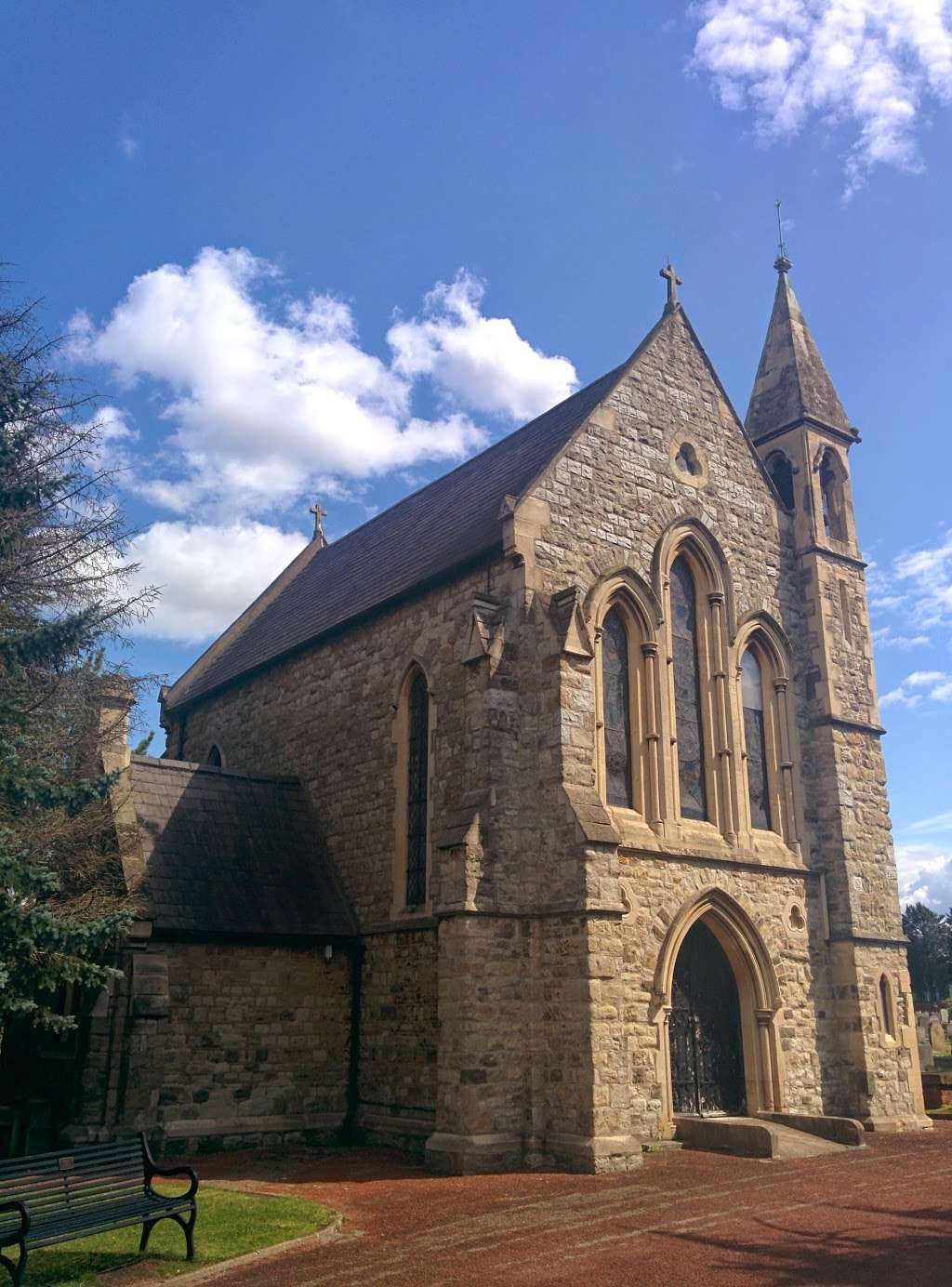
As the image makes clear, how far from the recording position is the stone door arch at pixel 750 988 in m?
17.2

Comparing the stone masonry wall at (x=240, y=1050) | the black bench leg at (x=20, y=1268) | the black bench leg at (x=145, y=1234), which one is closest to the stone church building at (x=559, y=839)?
the stone masonry wall at (x=240, y=1050)

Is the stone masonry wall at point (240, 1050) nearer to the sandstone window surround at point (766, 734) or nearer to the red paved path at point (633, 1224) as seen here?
the red paved path at point (633, 1224)

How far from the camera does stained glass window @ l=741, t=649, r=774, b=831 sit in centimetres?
1923

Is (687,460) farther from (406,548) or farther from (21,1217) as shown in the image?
(21,1217)

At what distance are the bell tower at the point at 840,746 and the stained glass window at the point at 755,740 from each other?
887mm

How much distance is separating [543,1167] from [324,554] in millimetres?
18823

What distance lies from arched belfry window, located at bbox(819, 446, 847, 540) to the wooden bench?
17060mm

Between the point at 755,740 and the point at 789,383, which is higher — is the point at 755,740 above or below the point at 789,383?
below

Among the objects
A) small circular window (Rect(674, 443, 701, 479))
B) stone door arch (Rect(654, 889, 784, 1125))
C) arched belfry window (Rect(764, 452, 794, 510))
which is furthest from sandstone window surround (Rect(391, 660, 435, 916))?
arched belfry window (Rect(764, 452, 794, 510))

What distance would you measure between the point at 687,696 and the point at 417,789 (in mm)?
4830

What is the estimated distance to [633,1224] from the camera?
10766 mm

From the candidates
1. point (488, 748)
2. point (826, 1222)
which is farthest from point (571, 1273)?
point (488, 748)

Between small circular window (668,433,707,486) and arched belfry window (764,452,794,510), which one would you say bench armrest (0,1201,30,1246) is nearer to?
small circular window (668,433,707,486)

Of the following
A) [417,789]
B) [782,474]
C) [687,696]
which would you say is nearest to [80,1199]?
[417,789]
